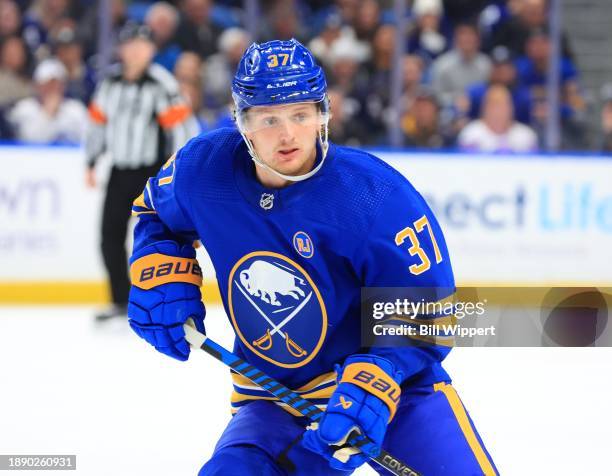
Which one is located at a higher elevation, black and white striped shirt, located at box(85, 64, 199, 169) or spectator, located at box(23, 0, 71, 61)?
spectator, located at box(23, 0, 71, 61)

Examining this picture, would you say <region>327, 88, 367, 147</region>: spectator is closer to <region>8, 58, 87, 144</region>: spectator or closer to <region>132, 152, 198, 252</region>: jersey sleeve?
<region>8, 58, 87, 144</region>: spectator

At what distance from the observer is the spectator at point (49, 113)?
629 cm

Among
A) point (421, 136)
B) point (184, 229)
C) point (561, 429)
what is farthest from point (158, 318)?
point (421, 136)

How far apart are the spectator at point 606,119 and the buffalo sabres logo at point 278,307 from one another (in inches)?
185

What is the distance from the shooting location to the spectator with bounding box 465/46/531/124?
262 inches

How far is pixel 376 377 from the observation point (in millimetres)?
2102

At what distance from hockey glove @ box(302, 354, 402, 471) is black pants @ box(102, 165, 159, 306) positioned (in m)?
3.86

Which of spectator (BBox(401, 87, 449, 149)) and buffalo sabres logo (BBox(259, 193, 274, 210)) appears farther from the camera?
spectator (BBox(401, 87, 449, 149))

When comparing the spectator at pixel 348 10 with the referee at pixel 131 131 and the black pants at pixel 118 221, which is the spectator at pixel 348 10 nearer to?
the referee at pixel 131 131

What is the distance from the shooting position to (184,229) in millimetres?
2480

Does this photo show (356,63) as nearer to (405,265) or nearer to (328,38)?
(328,38)

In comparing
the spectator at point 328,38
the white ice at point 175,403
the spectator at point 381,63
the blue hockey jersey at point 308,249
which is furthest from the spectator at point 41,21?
the blue hockey jersey at point 308,249

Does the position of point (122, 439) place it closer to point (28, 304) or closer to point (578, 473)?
point (578, 473)

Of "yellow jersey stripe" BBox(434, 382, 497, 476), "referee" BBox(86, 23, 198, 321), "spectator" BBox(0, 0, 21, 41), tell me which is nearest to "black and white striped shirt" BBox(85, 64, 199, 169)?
"referee" BBox(86, 23, 198, 321)
